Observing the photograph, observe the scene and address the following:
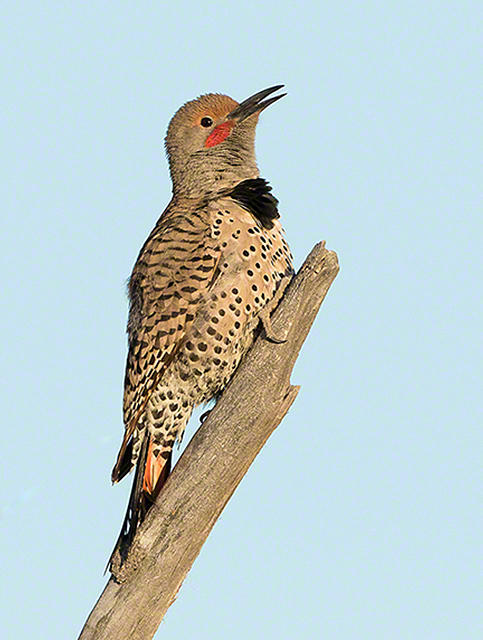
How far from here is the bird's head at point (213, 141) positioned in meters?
6.00

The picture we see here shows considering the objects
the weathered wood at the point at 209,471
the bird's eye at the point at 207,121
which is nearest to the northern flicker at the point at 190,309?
the weathered wood at the point at 209,471

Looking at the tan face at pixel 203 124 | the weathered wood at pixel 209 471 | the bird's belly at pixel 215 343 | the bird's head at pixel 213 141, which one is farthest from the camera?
the tan face at pixel 203 124

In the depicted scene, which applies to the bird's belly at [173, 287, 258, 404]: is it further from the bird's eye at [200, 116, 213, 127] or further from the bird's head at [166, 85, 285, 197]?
the bird's eye at [200, 116, 213, 127]

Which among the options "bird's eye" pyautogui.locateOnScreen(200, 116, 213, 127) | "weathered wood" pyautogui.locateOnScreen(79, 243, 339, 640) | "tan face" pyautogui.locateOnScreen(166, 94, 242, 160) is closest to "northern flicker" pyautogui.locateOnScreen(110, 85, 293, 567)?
"weathered wood" pyautogui.locateOnScreen(79, 243, 339, 640)

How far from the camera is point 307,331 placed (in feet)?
16.6

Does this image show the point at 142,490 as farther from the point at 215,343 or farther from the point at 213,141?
the point at 213,141

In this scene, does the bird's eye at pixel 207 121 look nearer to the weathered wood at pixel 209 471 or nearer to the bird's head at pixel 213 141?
the bird's head at pixel 213 141

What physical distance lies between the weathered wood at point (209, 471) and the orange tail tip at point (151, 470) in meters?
0.40

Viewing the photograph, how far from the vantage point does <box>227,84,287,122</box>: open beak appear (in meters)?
6.18

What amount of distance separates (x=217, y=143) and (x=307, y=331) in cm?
187

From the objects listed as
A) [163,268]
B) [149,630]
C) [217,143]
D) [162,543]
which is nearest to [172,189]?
[217,143]

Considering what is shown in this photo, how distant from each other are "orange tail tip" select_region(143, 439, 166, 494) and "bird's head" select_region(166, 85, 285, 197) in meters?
1.91

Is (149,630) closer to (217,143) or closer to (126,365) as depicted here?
(126,365)

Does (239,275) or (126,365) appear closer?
(239,275)
